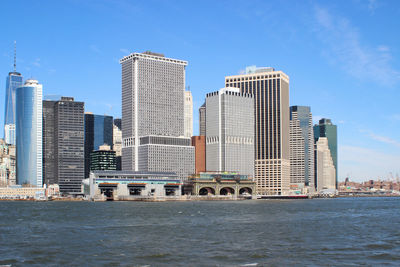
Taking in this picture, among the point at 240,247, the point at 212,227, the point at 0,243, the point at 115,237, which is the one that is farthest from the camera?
the point at 212,227

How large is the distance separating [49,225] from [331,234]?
60496mm

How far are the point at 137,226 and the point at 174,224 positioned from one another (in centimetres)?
1007

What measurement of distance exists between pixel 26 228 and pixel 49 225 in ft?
25.3

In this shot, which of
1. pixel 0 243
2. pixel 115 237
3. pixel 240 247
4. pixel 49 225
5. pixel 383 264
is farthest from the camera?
pixel 49 225

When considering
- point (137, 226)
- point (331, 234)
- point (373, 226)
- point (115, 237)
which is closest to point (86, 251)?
point (115, 237)

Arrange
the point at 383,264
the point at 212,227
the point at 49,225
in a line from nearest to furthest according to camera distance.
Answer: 1. the point at 383,264
2. the point at 212,227
3. the point at 49,225

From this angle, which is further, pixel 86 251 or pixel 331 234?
pixel 331 234

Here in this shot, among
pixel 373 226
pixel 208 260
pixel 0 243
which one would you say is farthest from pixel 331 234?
pixel 0 243

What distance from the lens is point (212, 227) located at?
11100 cm

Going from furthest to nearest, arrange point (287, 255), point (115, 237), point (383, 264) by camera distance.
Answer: point (115, 237)
point (287, 255)
point (383, 264)

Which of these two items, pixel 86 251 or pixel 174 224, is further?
pixel 174 224

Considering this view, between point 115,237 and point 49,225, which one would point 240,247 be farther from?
point 49,225

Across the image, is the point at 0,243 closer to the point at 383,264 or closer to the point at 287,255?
the point at 287,255

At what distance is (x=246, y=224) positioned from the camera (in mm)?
119438
